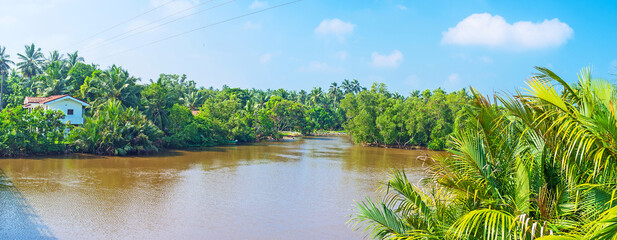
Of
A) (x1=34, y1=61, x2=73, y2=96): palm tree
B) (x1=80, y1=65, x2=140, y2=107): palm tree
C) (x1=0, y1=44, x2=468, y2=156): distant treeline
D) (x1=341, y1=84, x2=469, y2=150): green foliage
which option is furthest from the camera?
(x1=341, y1=84, x2=469, y2=150): green foliage

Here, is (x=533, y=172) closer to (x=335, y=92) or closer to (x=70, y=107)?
(x=70, y=107)

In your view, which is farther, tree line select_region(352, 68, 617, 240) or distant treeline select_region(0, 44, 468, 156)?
distant treeline select_region(0, 44, 468, 156)

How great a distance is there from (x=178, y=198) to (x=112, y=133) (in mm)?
13261

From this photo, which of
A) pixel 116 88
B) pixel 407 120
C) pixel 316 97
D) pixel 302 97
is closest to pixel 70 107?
pixel 116 88

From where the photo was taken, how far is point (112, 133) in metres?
26.3

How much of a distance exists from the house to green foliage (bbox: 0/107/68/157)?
341cm

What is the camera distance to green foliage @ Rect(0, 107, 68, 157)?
23062 mm

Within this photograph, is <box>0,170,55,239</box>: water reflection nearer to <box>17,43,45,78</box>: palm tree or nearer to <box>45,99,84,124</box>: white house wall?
<box>45,99,84,124</box>: white house wall

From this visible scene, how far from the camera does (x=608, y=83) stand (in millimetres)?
3961

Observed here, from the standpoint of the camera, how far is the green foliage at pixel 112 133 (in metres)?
26.2

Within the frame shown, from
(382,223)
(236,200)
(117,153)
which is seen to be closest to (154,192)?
(236,200)

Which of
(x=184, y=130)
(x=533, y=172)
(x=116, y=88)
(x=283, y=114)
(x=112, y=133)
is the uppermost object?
(x=116, y=88)

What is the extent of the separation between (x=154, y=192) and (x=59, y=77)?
2873cm

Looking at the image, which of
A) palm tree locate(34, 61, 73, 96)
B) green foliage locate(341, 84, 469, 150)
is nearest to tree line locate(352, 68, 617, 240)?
green foliage locate(341, 84, 469, 150)
